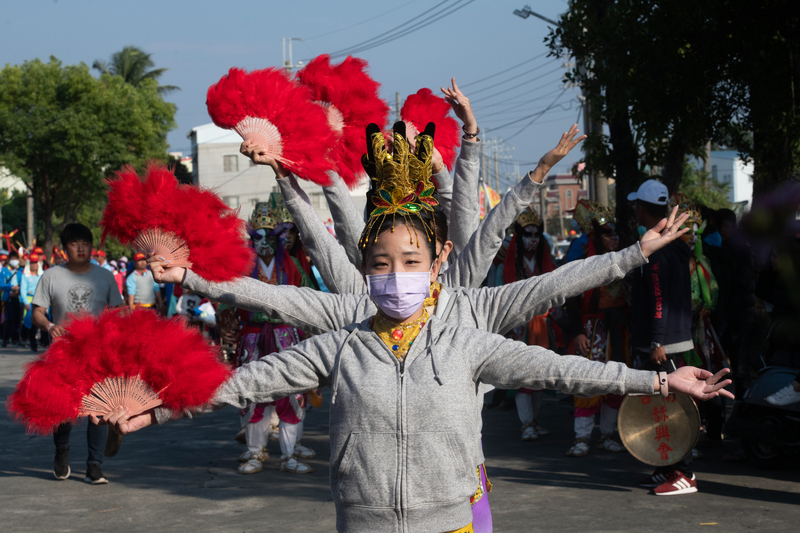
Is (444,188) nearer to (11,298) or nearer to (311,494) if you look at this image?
(311,494)

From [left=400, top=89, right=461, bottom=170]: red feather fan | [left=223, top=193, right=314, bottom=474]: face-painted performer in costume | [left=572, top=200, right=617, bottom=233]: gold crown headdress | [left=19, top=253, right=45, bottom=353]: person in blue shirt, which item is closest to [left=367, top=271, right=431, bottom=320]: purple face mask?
[left=400, top=89, right=461, bottom=170]: red feather fan

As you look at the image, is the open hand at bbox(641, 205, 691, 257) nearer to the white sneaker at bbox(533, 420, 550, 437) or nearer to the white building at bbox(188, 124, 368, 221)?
the white sneaker at bbox(533, 420, 550, 437)

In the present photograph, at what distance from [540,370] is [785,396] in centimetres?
456

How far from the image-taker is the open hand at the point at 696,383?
246cm

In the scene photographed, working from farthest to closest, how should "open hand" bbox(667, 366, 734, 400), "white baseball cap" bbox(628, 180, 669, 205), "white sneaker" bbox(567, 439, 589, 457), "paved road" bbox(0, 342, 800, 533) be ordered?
"white sneaker" bbox(567, 439, 589, 457) → "white baseball cap" bbox(628, 180, 669, 205) → "paved road" bbox(0, 342, 800, 533) → "open hand" bbox(667, 366, 734, 400)

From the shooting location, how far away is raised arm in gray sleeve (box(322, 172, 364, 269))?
3951mm

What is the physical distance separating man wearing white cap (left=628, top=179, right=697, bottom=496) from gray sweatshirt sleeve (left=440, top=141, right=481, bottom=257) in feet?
8.59

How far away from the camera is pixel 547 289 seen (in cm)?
309

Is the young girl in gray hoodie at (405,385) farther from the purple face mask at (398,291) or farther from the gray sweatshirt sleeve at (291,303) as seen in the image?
Answer: the gray sweatshirt sleeve at (291,303)

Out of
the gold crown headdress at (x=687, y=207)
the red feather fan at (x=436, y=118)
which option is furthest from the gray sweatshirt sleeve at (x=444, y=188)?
the gold crown headdress at (x=687, y=207)

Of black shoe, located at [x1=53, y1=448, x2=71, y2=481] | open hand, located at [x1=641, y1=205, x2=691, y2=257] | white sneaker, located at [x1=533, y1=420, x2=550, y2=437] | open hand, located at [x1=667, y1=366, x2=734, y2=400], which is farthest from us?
white sneaker, located at [x1=533, y1=420, x2=550, y2=437]

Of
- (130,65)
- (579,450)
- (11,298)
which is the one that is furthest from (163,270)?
(130,65)

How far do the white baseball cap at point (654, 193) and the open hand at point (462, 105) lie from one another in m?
2.40

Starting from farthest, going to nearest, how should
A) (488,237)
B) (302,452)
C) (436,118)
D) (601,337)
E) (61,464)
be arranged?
1. (601,337)
2. (302,452)
3. (61,464)
4. (436,118)
5. (488,237)
